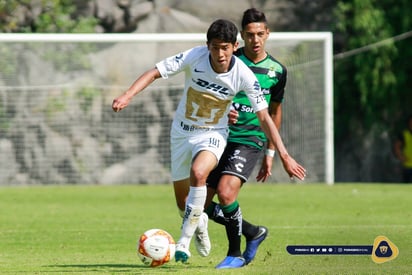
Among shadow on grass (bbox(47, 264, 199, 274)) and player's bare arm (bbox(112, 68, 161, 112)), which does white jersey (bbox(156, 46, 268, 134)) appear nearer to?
player's bare arm (bbox(112, 68, 161, 112))

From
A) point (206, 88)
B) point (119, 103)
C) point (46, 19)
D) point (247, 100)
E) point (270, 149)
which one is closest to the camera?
point (119, 103)

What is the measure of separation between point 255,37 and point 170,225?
16.1ft

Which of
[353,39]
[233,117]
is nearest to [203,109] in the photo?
[233,117]

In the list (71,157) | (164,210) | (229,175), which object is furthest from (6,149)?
(229,175)

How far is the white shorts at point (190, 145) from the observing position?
9062 mm

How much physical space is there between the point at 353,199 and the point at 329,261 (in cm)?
922

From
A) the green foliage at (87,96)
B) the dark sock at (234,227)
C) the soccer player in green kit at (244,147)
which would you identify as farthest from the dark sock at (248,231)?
the green foliage at (87,96)

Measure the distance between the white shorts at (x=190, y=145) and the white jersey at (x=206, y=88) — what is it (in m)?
0.06

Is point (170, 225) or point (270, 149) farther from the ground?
point (270, 149)

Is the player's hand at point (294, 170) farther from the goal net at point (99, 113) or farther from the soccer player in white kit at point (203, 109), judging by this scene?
the goal net at point (99, 113)

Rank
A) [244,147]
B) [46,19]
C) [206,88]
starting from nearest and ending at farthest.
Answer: [206,88], [244,147], [46,19]

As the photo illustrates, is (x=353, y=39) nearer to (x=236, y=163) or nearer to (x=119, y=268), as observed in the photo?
(x=236, y=163)

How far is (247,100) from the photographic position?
384 inches

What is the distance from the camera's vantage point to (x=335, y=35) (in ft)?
90.4
